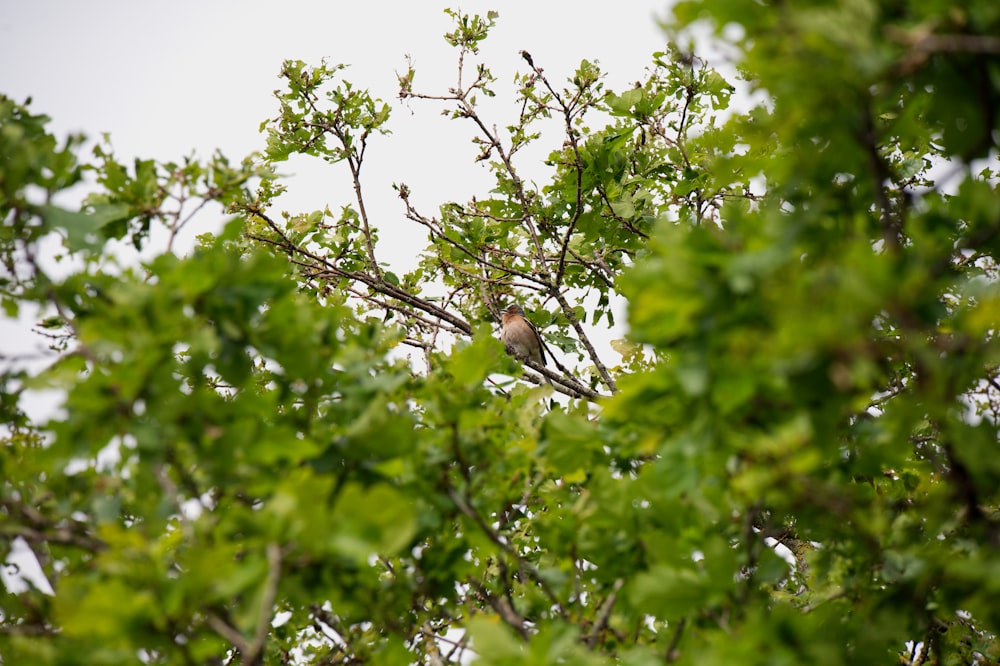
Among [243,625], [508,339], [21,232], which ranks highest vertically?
[508,339]

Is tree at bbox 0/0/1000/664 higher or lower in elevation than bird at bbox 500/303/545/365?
lower

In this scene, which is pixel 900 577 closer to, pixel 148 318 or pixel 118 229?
pixel 148 318

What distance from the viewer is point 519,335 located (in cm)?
807

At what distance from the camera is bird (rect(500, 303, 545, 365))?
26.2ft

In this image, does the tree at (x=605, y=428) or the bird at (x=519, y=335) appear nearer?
the tree at (x=605, y=428)

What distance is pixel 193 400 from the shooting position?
216 centimetres

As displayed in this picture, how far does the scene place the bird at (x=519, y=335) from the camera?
8.00m

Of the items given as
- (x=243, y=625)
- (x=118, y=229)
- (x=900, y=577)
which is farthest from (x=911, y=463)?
(x=118, y=229)

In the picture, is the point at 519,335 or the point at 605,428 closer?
the point at 605,428

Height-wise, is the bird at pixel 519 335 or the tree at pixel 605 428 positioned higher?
the bird at pixel 519 335

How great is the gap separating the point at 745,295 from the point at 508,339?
632 centimetres

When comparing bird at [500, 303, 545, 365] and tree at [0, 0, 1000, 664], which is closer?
tree at [0, 0, 1000, 664]

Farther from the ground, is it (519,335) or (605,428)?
Result: (519,335)

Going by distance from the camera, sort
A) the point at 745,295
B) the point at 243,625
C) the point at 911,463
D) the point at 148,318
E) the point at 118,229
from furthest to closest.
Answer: the point at 911,463
the point at 118,229
the point at 148,318
the point at 745,295
the point at 243,625
